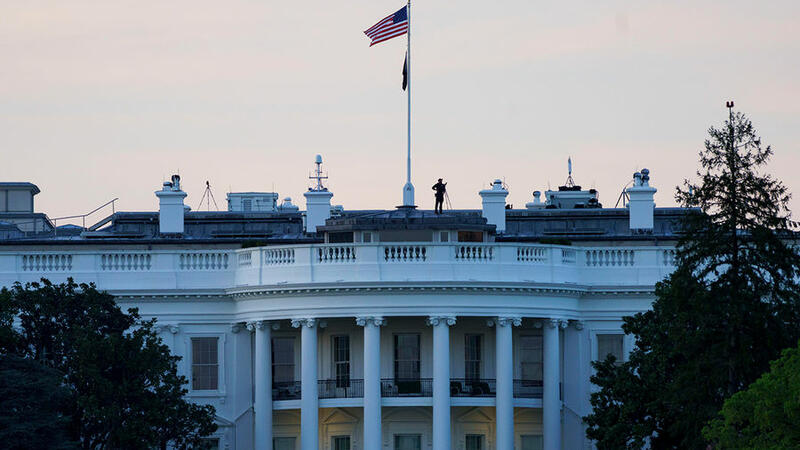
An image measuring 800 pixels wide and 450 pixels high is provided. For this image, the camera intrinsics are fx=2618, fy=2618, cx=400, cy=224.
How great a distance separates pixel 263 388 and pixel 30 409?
11.9 meters

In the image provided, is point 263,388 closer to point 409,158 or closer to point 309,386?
point 309,386

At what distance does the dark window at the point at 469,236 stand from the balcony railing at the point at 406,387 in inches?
206

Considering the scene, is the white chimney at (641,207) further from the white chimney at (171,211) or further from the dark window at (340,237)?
the white chimney at (171,211)

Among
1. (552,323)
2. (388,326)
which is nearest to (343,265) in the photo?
(388,326)

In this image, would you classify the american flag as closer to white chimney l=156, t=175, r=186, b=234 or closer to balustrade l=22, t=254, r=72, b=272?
white chimney l=156, t=175, r=186, b=234

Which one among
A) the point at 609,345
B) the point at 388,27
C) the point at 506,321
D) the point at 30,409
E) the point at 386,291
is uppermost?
the point at 388,27

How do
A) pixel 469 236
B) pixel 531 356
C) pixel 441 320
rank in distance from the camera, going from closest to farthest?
pixel 441 320, pixel 469 236, pixel 531 356

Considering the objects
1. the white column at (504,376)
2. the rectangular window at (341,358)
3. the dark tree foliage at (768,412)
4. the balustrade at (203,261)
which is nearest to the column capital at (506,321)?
the white column at (504,376)

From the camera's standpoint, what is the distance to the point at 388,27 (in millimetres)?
99500

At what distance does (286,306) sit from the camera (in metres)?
93.1

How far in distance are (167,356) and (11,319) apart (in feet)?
17.7

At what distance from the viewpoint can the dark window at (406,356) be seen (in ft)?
313

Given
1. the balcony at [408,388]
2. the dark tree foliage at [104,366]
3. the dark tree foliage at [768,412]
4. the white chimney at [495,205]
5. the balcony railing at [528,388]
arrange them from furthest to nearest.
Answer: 1. the white chimney at [495,205]
2. the balcony railing at [528,388]
3. the balcony at [408,388]
4. the dark tree foliage at [104,366]
5. the dark tree foliage at [768,412]

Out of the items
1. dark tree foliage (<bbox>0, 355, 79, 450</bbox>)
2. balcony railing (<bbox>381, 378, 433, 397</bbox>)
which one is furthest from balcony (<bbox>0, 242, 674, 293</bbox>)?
dark tree foliage (<bbox>0, 355, 79, 450</bbox>)
